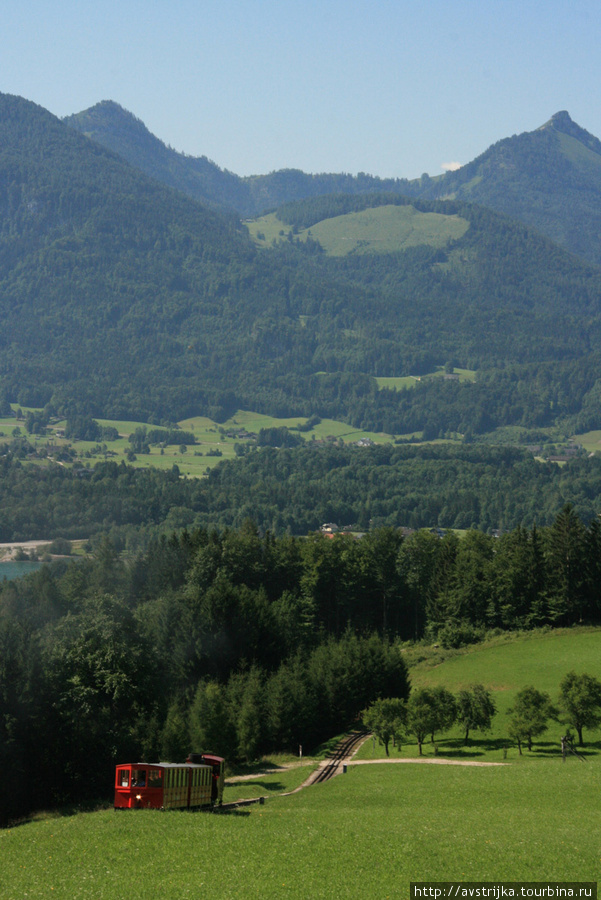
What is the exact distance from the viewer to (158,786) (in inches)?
1344

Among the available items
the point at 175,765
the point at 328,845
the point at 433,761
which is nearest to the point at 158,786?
the point at 175,765

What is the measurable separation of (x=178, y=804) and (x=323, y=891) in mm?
12525

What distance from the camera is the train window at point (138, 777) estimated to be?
34188 mm

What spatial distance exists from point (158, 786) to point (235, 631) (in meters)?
48.8

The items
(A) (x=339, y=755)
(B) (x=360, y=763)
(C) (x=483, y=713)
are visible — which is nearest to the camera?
(B) (x=360, y=763)

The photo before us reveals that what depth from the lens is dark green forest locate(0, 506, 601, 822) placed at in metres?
50.8

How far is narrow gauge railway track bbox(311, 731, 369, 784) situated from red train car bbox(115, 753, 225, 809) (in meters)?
16.4

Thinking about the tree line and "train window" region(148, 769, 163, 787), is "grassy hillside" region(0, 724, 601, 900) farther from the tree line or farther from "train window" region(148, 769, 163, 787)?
the tree line

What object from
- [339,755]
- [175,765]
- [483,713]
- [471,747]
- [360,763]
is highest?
[175,765]

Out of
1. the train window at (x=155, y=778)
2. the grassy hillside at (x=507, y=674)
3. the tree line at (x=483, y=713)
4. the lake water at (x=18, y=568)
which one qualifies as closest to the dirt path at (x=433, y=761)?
the grassy hillside at (x=507, y=674)

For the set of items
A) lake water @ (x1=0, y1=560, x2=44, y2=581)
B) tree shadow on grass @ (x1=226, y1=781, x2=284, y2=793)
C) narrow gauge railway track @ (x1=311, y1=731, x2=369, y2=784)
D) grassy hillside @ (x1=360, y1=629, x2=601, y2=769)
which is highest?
lake water @ (x1=0, y1=560, x2=44, y2=581)

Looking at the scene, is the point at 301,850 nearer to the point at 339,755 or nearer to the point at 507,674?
the point at 339,755

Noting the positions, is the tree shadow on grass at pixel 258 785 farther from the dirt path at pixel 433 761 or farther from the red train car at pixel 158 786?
the red train car at pixel 158 786

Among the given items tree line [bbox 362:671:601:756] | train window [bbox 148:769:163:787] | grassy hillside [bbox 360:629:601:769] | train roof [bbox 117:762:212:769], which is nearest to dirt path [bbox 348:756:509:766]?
grassy hillside [bbox 360:629:601:769]
